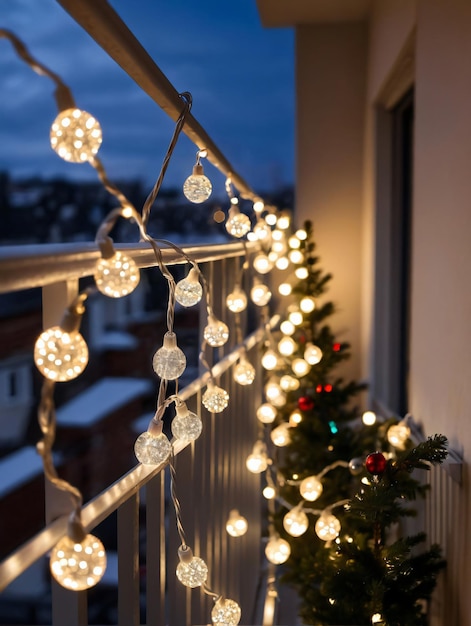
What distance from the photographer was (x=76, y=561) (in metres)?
0.64

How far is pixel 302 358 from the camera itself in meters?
2.95

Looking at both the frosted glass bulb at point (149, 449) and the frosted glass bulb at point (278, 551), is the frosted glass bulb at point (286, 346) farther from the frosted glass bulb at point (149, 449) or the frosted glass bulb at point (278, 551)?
the frosted glass bulb at point (149, 449)

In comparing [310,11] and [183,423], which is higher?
[310,11]

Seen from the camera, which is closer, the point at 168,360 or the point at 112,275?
the point at 112,275

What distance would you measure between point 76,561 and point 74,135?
0.38 metres

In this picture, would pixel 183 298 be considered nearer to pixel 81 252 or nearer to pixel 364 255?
pixel 81 252

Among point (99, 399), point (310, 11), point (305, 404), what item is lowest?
point (99, 399)

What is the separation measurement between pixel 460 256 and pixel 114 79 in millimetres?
13314

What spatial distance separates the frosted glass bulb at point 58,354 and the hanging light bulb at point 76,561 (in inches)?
5.3

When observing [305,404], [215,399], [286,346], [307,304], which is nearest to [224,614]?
[215,399]

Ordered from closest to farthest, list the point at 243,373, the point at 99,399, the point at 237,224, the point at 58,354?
the point at 58,354 → the point at 243,373 → the point at 237,224 → the point at 99,399

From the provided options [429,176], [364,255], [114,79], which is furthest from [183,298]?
[114,79]

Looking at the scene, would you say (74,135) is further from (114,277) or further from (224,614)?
(224,614)

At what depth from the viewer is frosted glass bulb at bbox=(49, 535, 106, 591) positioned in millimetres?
643
